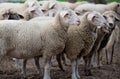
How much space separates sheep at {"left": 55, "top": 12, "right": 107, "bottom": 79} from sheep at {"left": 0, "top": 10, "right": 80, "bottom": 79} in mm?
385

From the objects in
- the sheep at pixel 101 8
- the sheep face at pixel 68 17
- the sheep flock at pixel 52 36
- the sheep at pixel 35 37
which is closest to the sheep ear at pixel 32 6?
the sheep flock at pixel 52 36

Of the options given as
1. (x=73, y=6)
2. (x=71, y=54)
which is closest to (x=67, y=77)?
(x=71, y=54)

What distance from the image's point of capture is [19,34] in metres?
8.28

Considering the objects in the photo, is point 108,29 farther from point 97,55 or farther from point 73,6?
point 73,6

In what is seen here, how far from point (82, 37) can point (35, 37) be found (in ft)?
3.82

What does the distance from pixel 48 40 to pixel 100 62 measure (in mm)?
3675

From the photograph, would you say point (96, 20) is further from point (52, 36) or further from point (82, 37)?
point (52, 36)

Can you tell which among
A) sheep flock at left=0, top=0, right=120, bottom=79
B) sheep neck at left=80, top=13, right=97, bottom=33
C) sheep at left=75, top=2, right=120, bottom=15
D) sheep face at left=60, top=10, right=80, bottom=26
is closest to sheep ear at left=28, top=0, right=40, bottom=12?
sheep flock at left=0, top=0, right=120, bottom=79

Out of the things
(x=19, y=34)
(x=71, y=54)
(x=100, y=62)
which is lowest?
(x=100, y=62)

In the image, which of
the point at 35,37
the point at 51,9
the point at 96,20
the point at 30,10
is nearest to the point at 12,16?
the point at 30,10

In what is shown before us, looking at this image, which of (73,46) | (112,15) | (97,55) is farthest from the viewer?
(97,55)

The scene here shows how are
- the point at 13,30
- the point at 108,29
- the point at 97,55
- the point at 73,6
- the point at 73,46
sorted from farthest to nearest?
the point at 73,6 < the point at 97,55 < the point at 108,29 < the point at 73,46 < the point at 13,30

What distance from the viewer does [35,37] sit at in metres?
8.36

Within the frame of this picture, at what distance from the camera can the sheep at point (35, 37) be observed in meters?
8.20
